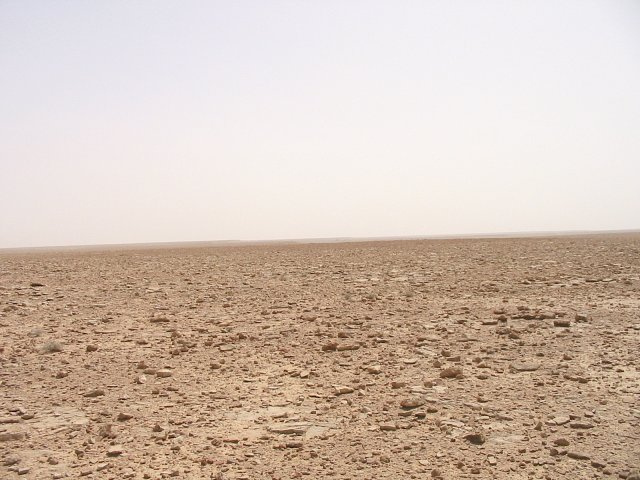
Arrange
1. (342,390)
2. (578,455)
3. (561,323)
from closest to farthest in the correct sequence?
(578,455), (342,390), (561,323)

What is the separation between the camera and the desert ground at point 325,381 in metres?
4.15

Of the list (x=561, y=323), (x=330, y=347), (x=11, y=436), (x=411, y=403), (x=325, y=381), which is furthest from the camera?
(x=561, y=323)

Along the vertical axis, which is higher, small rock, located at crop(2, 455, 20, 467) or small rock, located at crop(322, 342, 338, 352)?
small rock, located at crop(322, 342, 338, 352)

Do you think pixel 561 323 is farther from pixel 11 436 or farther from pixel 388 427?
pixel 11 436

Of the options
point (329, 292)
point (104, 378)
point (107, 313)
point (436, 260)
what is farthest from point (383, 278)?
point (104, 378)

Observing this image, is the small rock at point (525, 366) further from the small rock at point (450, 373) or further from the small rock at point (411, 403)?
the small rock at point (411, 403)

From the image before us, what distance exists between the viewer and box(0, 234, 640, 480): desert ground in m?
4.15

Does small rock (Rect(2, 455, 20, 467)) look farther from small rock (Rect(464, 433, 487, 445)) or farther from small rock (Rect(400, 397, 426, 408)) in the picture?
small rock (Rect(464, 433, 487, 445))

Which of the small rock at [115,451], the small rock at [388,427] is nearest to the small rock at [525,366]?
the small rock at [388,427]

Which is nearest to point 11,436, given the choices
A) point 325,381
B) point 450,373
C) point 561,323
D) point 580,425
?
point 325,381

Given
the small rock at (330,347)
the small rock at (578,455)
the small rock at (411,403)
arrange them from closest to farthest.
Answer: the small rock at (578,455) < the small rock at (411,403) < the small rock at (330,347)

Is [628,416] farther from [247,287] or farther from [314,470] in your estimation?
[247,287]

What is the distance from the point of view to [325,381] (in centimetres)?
571

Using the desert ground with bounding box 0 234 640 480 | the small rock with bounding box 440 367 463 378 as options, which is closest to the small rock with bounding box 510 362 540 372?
the desert ground with bounding box 0 234 640 480
